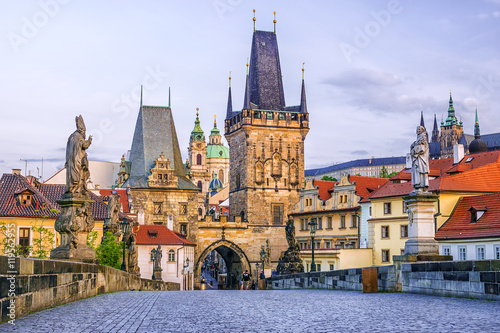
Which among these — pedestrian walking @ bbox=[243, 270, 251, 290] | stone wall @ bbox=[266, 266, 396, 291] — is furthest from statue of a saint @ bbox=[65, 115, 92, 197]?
pedestrian walking @ bbox=[243, 270, 251, 290]

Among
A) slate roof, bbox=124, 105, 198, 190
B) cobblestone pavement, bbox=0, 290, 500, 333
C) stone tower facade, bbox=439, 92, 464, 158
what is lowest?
cobblestone pavement, bbox=0, 290, 500, 333

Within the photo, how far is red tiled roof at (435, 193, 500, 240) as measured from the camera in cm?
3978

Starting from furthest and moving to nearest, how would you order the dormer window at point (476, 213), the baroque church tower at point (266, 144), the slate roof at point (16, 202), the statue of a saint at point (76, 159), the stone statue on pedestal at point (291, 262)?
the baroque church tower at point (266, 144) → the slate roof at point (16, 202) → the dormer window at point (476, 213) → the stone statue on pedestal at point (291, 262) → the statue of a saint at point (76, 159)

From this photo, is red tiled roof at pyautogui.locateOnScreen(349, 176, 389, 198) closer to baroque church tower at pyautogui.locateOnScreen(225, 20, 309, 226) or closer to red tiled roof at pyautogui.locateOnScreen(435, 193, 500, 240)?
baroque church tower at pyautogui.locateOnScreen(225, 20, 309, 226)

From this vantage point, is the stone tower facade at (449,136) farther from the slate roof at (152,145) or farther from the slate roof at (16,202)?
the slate roof at (16,202)

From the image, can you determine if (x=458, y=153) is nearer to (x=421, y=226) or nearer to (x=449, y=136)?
(x=421, y=226)

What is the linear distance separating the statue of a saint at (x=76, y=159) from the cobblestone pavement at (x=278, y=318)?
3.86m

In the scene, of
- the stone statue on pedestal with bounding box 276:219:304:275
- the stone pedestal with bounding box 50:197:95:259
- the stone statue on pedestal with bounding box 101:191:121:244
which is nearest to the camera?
the stone pedestal with bounding box 50:197:95:259

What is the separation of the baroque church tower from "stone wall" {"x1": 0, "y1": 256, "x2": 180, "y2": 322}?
6269 cm

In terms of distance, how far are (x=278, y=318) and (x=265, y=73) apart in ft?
252

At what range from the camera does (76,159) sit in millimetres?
16984

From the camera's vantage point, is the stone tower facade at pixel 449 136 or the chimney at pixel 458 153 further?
the stone tower facade at pixel 449 136

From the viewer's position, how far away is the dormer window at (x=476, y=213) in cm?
4182

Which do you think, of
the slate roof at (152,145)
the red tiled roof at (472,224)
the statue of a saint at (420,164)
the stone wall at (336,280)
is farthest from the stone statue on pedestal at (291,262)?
the slate roof at (152,145)
